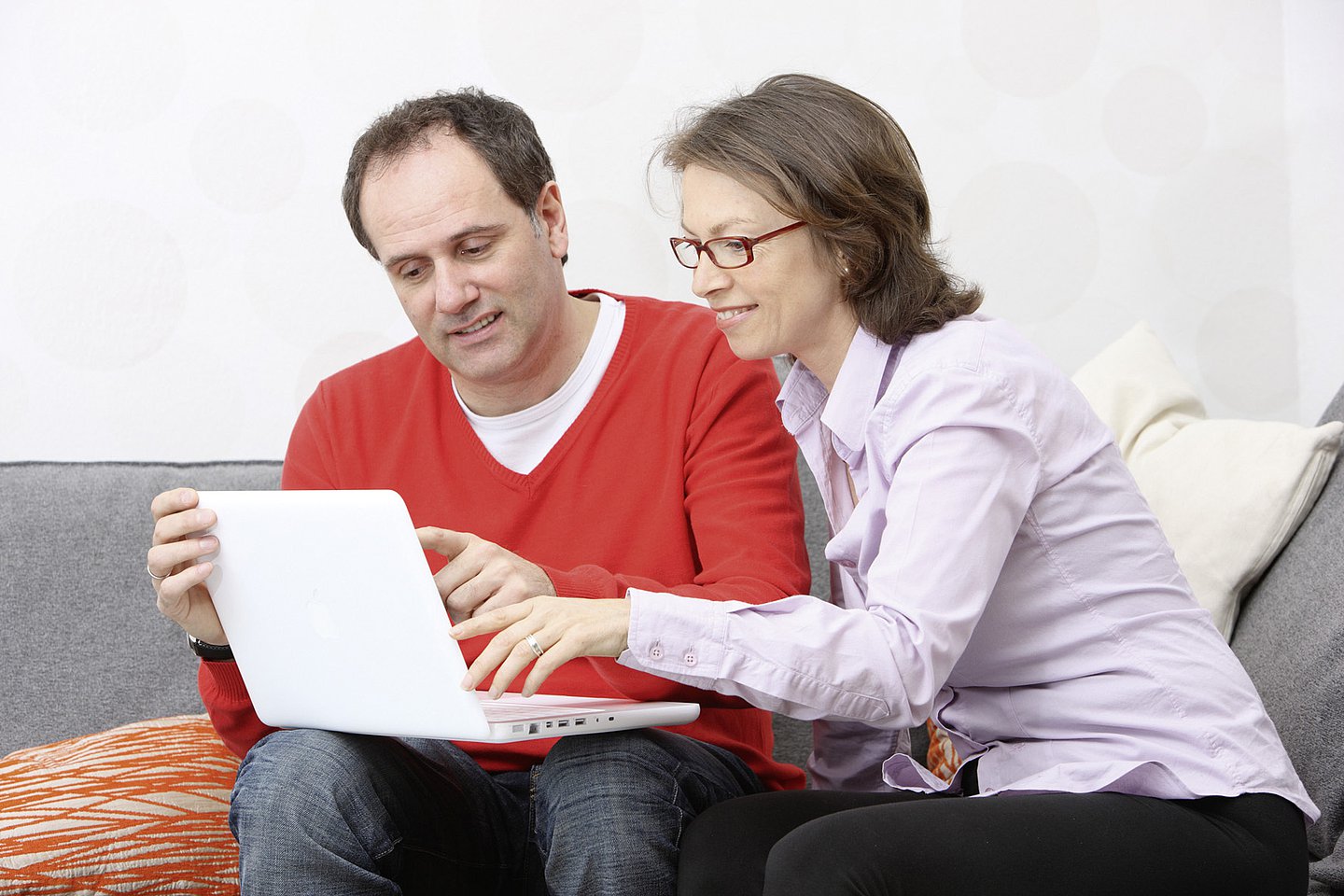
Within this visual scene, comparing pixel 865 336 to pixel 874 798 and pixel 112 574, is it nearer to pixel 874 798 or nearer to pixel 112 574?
pixel 874 798

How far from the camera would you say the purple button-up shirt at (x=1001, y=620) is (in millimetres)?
1038

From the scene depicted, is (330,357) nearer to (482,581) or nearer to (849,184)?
(482,581)

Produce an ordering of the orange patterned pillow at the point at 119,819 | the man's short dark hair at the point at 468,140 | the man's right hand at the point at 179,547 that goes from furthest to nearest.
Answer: the man's short dark hair at the point at 468,140 < the orange patterned pillow at the point at 119,819 < the man's right hand at the point at 179,547

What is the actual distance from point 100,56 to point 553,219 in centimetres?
100

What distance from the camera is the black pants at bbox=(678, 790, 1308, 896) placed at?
3.08ft

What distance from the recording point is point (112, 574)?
187 centimetres

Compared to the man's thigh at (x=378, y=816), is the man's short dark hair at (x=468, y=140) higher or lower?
higher

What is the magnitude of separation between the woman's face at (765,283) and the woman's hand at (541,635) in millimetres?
391

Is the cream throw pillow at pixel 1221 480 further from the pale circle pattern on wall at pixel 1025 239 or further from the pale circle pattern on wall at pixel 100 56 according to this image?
the pale circle pattern on wall at pixel 100 56

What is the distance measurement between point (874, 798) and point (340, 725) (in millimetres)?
548

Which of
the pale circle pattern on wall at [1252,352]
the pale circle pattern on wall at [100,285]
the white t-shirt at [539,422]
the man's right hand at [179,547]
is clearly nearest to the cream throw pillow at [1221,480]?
the pale circle pattern on wall at [1252,352]

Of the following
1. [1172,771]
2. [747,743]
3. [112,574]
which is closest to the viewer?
[1172,771]

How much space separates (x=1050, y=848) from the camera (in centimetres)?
97

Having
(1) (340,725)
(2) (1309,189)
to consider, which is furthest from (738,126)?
(2) (1309,189)
